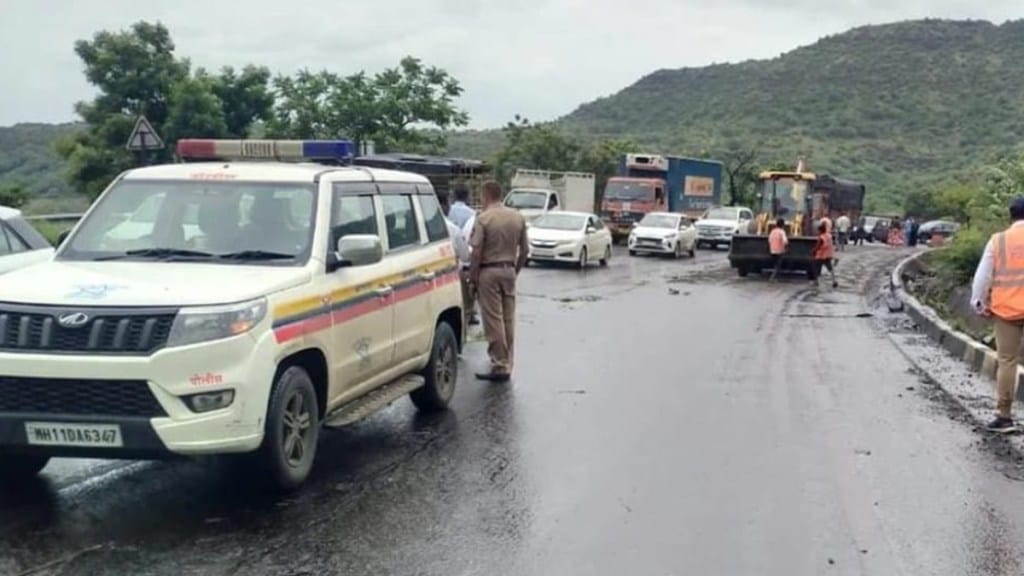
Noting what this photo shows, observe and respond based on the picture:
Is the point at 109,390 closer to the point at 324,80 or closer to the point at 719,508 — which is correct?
the point at 719,508

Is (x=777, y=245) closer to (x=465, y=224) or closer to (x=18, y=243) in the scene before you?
(x=465, y=224)

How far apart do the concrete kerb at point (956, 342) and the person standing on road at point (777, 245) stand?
262 inches

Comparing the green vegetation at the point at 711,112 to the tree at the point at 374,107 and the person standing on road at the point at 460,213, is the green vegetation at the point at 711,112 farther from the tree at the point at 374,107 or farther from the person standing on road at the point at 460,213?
the person standing on road at the point at 460,213

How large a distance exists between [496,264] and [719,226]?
3635 centimetres

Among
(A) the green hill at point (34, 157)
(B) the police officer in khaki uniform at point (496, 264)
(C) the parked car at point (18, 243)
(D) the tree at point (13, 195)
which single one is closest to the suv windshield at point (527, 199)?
(A) the green hill at point (34, 157)

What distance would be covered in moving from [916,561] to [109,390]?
4220mm

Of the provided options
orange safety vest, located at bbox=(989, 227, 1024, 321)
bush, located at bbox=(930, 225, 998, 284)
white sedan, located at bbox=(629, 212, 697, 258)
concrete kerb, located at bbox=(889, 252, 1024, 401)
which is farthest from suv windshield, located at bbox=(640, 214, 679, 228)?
orange safety vest, located at bbox=(989, 227, 1024, 321)

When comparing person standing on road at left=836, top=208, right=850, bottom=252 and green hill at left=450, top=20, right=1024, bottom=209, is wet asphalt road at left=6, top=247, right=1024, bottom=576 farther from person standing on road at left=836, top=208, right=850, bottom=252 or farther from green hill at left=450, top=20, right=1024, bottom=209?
green hill at left=450, top=20, right=1024, bottom=209

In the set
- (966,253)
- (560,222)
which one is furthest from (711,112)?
(966,253)

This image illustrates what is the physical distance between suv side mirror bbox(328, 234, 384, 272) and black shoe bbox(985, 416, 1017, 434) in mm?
5228

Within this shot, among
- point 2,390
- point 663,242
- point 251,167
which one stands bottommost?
point 663,242

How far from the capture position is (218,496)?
692 cm

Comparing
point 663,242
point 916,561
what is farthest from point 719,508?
point 663,242

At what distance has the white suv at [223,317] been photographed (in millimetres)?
6125
